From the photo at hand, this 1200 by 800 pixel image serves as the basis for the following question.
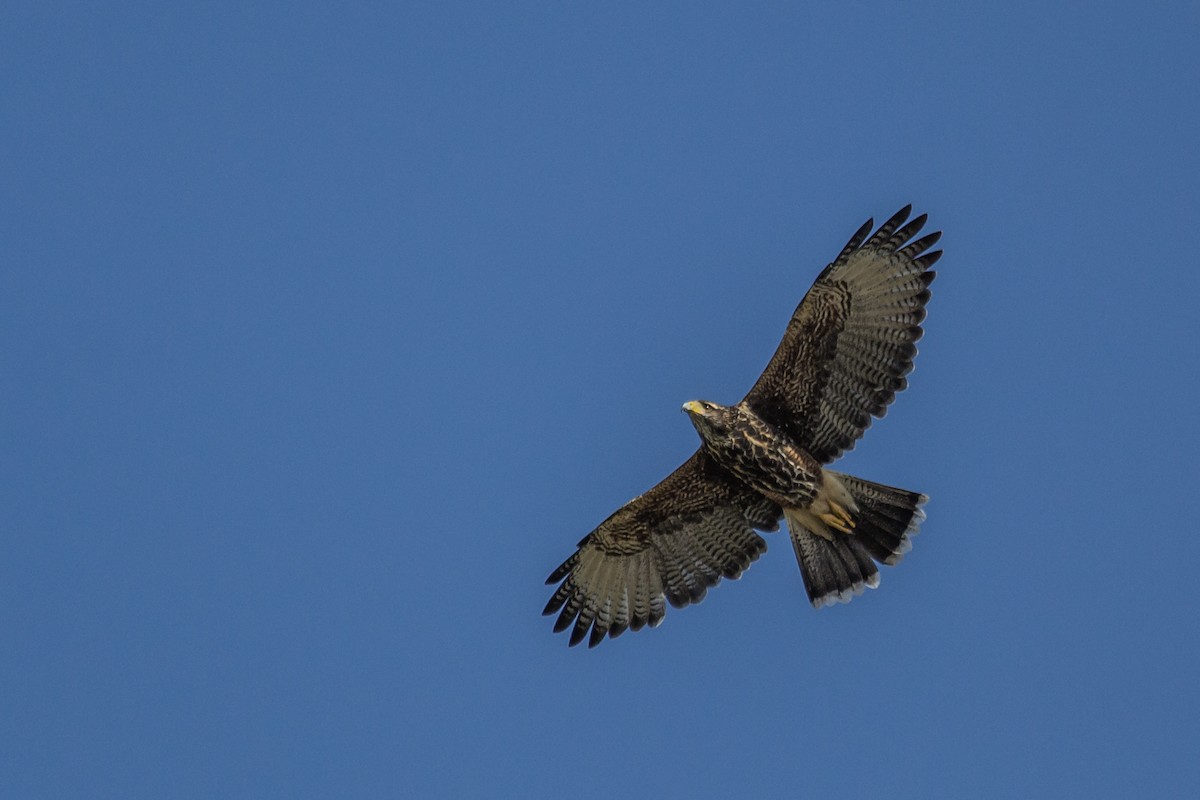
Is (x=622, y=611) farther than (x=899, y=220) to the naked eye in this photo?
Yes

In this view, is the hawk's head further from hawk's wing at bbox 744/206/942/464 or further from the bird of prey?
hawk's wing at bbox 744/206/942/464

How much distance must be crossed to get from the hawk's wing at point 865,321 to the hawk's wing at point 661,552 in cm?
129

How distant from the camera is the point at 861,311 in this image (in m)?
15.2

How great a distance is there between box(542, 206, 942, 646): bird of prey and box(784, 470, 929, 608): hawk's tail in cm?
1

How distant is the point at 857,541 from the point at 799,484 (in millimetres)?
1044

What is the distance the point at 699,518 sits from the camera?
52.5 ft

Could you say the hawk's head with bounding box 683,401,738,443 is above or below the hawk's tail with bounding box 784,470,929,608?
above

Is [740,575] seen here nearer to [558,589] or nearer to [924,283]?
[558,589]

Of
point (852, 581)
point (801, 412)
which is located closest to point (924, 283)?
point (801, 412)

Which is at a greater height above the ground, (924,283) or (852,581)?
(924,283)

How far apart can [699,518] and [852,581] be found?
1556 millimetres

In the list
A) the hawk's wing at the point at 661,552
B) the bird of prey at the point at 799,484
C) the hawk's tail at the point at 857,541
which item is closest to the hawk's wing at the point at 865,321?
the bird of prey at the point at 799,484

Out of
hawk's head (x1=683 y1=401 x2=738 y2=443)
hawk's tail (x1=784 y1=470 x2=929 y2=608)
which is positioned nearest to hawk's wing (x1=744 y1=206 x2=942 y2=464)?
hawk's head (x1=683 y1=401 x2=738 y2=443)

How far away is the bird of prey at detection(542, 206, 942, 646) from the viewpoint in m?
15.2
